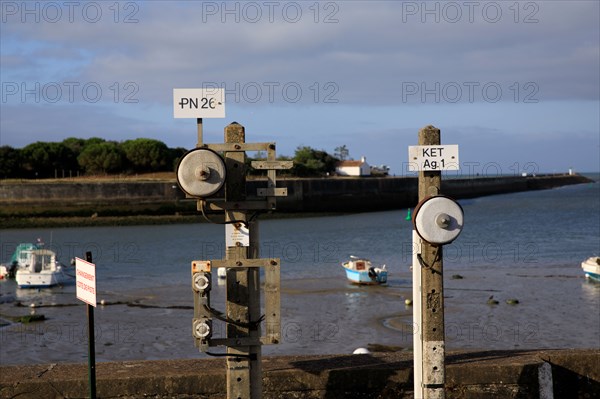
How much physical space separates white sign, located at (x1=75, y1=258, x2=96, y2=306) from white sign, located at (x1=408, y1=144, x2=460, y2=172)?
9.24 ft

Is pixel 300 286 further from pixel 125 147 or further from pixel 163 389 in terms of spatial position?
pixel 125 147

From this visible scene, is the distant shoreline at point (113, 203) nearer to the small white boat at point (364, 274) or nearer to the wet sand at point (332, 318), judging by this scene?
the small white boat at point (364, 274)

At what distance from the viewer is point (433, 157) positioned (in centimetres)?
670

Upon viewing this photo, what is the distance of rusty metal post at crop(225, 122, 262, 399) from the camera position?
670cm

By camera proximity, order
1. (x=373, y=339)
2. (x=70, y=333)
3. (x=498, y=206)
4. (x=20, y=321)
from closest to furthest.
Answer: (x=373, y=339) → (x=70, y=333) → (x=20, y=321) → (x=498, y=206)

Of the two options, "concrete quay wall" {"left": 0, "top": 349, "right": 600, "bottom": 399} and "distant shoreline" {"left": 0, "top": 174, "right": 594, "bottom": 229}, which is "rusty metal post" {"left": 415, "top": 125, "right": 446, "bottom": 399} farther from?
"distant shoreline" {"left": 0, "top": 174, "right": 594, "bottom": 229}

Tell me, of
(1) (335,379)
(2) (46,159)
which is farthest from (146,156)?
(1) (335,379)

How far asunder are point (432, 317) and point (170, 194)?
5887 cm

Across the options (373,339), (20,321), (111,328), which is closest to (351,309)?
(373,339)

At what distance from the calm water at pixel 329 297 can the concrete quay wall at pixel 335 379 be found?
905 centimetres

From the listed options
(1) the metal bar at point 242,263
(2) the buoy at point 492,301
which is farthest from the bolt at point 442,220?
(2) the buoy at point 492,301

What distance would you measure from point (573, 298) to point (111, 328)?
12.8 m

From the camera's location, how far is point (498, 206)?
89750mm

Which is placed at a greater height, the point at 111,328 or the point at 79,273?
the point at 79,273
